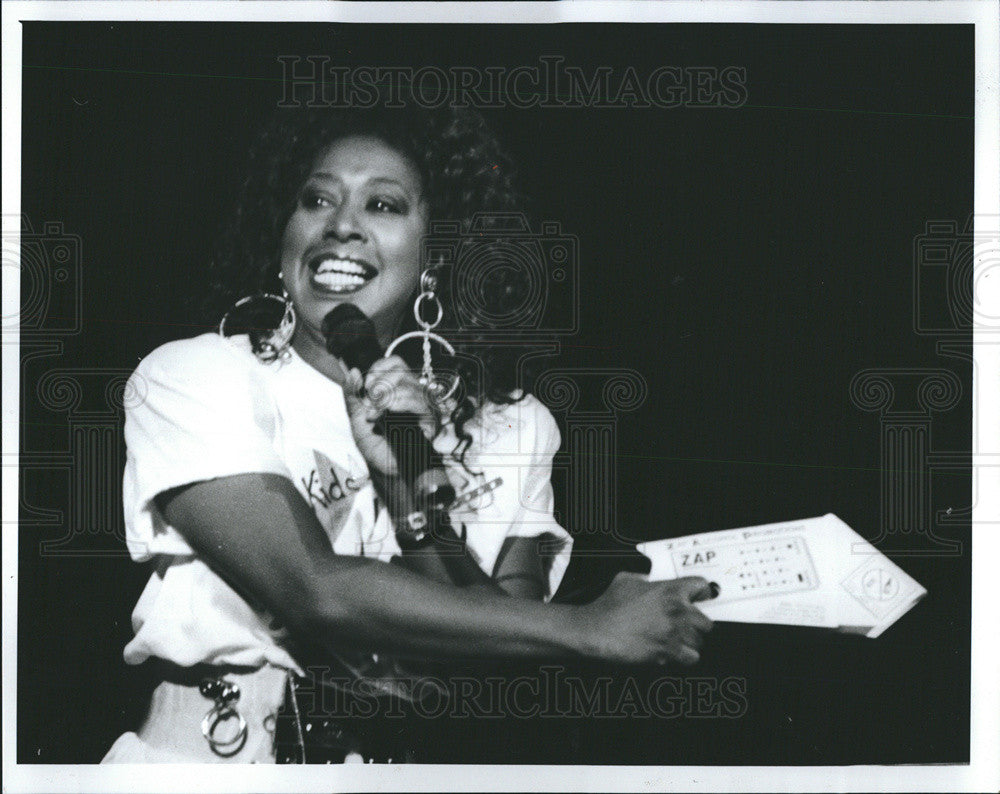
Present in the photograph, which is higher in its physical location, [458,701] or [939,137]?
[939,137]

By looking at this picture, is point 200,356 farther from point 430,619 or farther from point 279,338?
point 430,619

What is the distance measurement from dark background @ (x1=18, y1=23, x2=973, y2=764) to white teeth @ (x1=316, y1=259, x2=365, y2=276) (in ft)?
0.86

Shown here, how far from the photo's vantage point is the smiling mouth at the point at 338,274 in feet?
6.19

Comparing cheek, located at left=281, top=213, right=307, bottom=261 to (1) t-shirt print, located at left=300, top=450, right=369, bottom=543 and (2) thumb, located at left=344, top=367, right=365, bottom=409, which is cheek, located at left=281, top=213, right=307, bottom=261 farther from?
(1) t-shirt print, located at left=300, top=450, right=369, bottom=543

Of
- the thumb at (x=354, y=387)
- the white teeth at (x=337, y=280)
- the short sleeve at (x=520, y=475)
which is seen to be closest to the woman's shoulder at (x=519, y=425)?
the short sleeve at (x=520, y=475)

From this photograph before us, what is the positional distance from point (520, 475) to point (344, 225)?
672 millimetres

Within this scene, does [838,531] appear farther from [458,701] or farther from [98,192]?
[98,192]

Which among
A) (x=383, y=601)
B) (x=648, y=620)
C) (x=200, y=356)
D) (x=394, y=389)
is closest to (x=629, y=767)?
(x=648, y=620)

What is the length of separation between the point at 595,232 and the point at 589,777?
3.98 ft

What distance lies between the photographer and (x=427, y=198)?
1913 millimetres

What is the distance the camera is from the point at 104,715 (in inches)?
75.6

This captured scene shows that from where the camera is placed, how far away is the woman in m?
1.85

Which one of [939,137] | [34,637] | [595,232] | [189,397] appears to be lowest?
Answer: [34,637]

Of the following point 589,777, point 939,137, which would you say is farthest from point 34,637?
point 939,137
